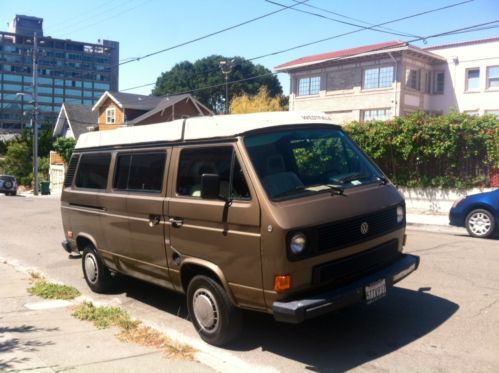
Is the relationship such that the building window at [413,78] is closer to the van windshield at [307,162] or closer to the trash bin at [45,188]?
the trash bin at [45,188]

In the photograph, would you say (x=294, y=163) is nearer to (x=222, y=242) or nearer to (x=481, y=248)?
(x=222, y=242)

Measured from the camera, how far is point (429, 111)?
38.2 metres

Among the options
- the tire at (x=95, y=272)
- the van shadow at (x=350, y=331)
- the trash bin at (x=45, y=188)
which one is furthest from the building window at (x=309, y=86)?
the van shadow at (x=350, y=331)

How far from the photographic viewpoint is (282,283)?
432 centimetres

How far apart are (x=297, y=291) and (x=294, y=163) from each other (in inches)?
51.1

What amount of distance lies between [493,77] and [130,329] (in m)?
35.3

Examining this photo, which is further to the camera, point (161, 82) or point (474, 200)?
point (161, 82)

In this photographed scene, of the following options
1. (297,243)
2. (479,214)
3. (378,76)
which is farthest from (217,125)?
(378,76)

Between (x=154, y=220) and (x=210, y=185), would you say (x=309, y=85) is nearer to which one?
(x=154, y=220)

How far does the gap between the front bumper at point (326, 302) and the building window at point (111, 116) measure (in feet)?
151

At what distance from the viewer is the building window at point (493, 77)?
34.8 metres

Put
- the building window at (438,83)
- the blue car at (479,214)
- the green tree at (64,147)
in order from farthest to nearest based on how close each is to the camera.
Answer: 1. the green tree at (64,147)
2. the building window at (438,83)
3. the blue car at (479,214)

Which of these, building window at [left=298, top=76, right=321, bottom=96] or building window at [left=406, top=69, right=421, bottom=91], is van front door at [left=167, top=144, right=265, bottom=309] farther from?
building window at [left=298, top=76, right=321, bottom=96]

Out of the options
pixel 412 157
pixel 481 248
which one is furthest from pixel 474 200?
pixel 412 157
